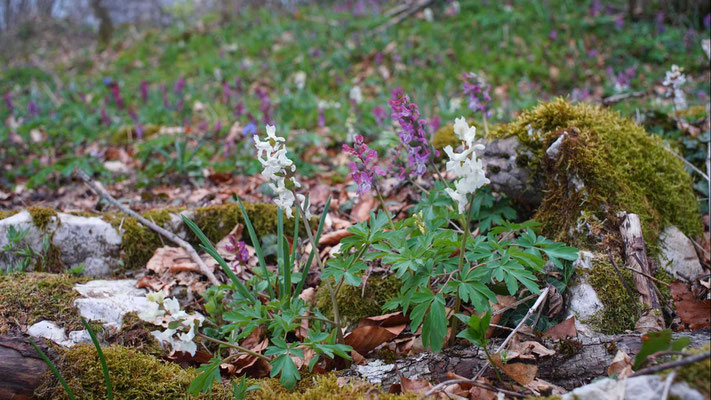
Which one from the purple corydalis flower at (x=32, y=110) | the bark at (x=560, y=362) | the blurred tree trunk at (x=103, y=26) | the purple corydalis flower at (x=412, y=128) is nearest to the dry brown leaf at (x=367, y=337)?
the bark at (x=560, y=362)

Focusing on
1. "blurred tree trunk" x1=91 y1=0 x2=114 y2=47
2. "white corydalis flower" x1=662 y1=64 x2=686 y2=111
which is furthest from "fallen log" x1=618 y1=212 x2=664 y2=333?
"blurred tree trunk" x1=91 y1=0 x2=114 y2=47

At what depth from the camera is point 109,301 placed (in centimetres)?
234

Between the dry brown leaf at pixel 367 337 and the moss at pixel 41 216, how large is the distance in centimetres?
205

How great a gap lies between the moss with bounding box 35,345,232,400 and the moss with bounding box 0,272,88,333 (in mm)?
330

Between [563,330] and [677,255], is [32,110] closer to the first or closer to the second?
[563,330]

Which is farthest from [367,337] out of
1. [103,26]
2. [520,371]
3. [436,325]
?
[103,26]

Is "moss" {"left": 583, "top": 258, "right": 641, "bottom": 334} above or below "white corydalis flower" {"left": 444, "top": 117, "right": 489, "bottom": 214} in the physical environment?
below

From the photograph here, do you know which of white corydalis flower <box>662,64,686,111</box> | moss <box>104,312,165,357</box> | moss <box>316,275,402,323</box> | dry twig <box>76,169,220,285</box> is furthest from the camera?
white corydalis flower <box>662,64,686,111</box>

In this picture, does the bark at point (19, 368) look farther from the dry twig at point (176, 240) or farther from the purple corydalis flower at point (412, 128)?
the purple corydalis flower at point (412, 128)

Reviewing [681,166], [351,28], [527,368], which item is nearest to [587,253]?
[527,368]

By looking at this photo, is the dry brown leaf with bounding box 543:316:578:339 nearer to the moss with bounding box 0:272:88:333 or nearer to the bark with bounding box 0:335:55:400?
the bark with bounding box 0:335:55:400

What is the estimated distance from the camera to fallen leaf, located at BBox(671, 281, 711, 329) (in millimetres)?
1888

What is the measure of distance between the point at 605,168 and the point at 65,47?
52.8 feet

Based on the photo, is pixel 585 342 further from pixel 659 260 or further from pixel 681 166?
pixel 681 166
